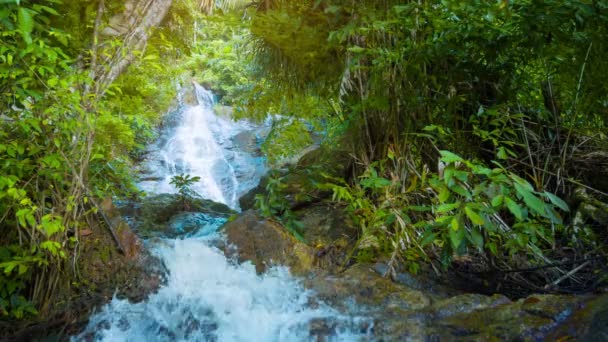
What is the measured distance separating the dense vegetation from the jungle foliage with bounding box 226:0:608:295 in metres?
0.01

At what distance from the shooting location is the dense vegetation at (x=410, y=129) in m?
2.00

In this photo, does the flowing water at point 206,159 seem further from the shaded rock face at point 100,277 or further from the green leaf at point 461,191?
the green leaf at point 461,191

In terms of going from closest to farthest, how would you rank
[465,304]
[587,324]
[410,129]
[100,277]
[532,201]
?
A: 1. [532,201]
2. [587,324]
3. [465,304]
4. [100,277]
5. [410,129]

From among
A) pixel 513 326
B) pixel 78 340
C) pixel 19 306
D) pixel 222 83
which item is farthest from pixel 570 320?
pixel 222 83

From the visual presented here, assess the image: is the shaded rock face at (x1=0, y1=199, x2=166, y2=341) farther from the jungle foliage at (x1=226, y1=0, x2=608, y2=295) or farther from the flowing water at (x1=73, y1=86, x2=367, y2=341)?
the jungle foliage at (x1=226, y1=0, x2=608, y2=295)

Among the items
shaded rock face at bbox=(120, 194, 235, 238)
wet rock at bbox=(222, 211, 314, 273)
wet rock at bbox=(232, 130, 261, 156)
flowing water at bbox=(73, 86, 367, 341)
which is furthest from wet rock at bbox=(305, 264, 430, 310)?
wet rock at bbox=(232, 130, 261, 156)

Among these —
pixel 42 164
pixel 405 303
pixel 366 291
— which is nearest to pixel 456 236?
pixel 405 303

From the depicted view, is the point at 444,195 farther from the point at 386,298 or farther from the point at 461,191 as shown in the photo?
the point at 386,298

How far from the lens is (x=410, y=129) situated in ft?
10.2

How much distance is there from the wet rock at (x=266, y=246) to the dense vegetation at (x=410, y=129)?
0.31 metres

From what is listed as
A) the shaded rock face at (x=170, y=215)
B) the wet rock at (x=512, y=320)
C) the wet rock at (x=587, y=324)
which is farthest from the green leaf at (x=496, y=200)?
the shaded rock face at (x=170, y=215)

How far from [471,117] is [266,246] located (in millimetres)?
1771

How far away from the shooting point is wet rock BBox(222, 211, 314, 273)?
10.0 feet

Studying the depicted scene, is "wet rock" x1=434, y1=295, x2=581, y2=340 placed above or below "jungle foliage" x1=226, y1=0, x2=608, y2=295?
below
